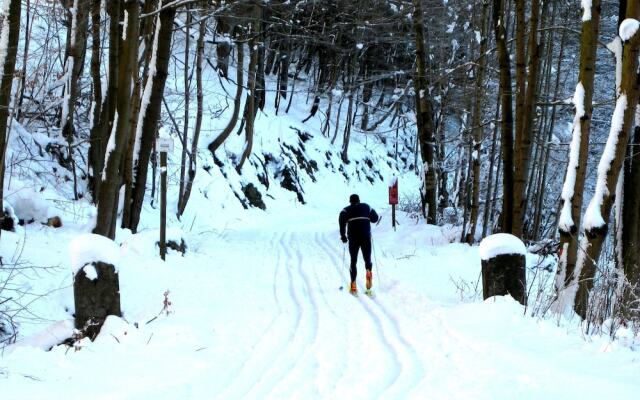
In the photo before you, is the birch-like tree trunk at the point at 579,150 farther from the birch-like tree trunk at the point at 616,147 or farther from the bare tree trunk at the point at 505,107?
the bare tree trunk at the point at 505,107

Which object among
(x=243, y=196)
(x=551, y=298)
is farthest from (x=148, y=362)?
(x=243, y=196)

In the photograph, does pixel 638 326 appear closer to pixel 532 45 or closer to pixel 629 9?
pixel 629 9

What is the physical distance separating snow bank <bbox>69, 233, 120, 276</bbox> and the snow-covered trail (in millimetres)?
725

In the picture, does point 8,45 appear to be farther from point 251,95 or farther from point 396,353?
point 251,95

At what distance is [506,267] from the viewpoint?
7.06 metres

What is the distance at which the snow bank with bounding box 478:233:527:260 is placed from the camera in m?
7.04

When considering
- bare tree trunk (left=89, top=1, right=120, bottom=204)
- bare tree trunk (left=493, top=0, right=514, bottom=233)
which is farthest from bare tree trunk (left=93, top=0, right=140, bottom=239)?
bare tree trunk (left=493, top=0, right=514, bottom=233)

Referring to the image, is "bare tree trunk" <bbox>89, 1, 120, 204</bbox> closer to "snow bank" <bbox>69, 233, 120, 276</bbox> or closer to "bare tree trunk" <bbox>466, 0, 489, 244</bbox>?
"snow bank" <bbox>69, 233, 120, 276</bbox>

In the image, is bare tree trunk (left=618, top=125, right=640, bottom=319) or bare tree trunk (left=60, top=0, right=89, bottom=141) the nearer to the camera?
bare tree trunk (left=618, top=125, right=640, bottom=319)

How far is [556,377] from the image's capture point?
167 inches

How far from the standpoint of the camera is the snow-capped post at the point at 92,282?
6.27 metres

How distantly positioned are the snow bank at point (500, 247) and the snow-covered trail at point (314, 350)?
0.63 m

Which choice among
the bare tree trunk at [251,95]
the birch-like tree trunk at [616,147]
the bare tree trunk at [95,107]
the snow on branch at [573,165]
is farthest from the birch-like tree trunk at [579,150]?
the bare tree trunk at [251,95]

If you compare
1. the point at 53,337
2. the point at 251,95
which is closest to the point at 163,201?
the point at 53,337
